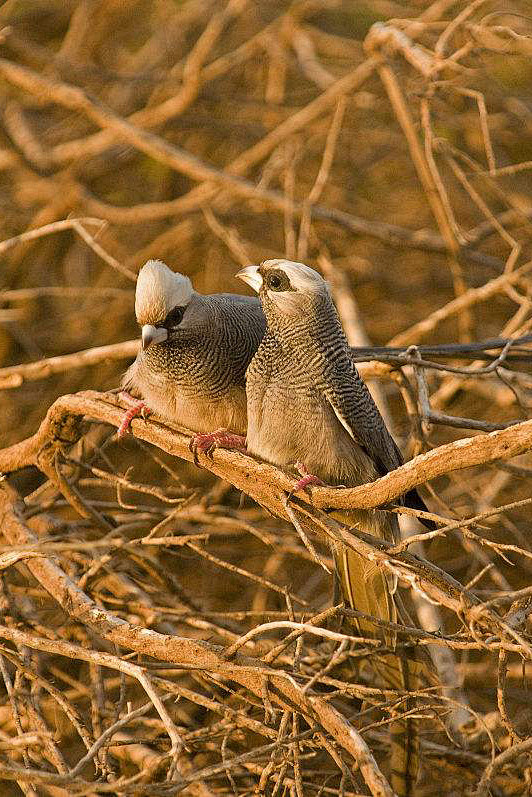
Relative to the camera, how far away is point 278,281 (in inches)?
152

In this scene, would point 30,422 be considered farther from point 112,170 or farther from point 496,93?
point 496,93

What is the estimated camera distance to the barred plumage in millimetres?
3914

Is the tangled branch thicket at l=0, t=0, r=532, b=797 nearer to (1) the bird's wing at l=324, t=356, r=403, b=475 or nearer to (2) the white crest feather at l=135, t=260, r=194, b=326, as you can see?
(1) the bird's wing at l=324, t=356, r=403, b=475

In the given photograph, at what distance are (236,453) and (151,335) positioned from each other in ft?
2.23

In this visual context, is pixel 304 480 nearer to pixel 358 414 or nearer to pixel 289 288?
pixel 358 414

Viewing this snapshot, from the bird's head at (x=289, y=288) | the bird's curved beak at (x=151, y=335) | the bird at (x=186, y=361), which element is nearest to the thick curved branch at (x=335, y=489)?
the bird at (x=186, y=361)

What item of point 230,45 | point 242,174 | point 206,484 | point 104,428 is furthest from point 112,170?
point 104,428

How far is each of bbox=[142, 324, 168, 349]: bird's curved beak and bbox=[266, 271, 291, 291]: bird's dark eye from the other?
1.57 feet

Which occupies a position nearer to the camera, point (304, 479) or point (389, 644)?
point (304, 479)

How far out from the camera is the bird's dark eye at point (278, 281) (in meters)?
3.86

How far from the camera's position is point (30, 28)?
812cm

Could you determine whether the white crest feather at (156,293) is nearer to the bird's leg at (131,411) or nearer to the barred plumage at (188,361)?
the barred plumage at (188,361)

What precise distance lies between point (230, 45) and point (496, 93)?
2.60 metres

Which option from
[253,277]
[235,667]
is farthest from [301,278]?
[235,667]
